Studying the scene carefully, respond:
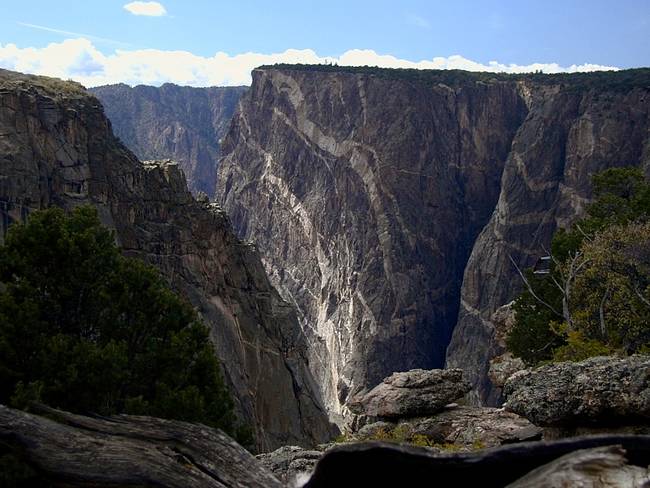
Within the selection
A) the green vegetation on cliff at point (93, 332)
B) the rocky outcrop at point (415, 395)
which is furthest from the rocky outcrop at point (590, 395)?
the green vegetation on cliff at point (93, 332)

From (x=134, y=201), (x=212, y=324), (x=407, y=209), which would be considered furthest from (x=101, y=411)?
(x=407, y=209)

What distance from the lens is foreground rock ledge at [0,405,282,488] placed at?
4.47 m

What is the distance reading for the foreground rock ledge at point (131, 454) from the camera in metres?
4.47

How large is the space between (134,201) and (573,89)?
70.6 metres

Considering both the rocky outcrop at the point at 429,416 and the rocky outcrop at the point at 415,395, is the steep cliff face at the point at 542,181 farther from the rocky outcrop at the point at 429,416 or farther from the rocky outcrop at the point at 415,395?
the rocky outcrop at the point at 429,416

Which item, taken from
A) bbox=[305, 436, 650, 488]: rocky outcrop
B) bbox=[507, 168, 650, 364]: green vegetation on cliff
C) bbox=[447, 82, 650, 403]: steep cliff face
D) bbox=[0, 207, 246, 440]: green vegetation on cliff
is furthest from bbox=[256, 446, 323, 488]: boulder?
bbox=[447, 82, 650, 403]: steep cliff face

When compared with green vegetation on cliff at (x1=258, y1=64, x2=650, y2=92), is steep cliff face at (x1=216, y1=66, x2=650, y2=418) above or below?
below

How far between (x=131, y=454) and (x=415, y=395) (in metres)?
13.1

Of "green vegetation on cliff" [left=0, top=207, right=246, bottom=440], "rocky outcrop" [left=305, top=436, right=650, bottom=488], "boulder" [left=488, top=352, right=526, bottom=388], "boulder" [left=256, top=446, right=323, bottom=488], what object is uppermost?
"rocky outcrop" [left=305, top=436, right=650, bottom=488]

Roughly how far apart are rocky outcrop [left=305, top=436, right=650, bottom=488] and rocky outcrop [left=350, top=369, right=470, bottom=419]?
13.8 m

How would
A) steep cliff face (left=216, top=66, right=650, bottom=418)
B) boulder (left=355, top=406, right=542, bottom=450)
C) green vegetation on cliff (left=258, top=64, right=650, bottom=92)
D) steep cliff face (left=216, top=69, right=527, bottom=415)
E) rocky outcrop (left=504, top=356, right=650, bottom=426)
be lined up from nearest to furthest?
rocky outcrop (left=504, top=356, right=650, bottom=426)
boulder (left=355, top=406, right=542, bottom=450)
steep cliff face (left=216, top=66, right=650, bottom=418)
green vegetation on cliff (left=258, top=64, right=650, bottom=92)
steep cliff face (left=216, top=69, right=527, bottom=415)

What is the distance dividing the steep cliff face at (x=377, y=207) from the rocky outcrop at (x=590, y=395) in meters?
81.7

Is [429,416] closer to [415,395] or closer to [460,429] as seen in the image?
[415,395]

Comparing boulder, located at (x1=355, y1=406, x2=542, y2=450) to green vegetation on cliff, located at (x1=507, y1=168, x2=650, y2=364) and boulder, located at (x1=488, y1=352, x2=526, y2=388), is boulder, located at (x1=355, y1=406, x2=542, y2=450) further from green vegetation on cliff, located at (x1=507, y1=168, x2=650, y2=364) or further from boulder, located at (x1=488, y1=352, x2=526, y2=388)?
boulder, located at (x1=488, y1=352, x2=526, y2=388)
